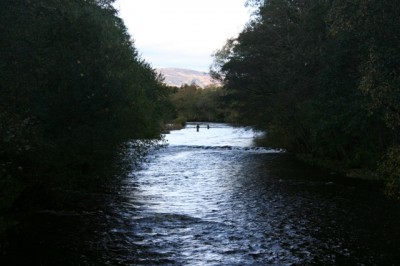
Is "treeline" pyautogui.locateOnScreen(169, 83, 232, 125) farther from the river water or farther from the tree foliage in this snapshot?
the river water

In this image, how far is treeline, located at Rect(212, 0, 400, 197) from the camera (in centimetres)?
1691

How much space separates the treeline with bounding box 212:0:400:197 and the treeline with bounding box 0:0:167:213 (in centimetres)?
1192

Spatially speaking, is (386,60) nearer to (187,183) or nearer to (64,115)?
(64,115)

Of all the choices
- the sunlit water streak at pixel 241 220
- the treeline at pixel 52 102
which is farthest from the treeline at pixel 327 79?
the treeline at pixel 52 102

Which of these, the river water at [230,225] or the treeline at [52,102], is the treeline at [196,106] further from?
the treeline at [52,102]

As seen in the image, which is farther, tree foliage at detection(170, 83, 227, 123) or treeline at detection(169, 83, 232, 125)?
tree foliage at detection(170, 83, 227, 123)

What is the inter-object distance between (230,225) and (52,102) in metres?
9.80

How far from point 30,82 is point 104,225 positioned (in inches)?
267

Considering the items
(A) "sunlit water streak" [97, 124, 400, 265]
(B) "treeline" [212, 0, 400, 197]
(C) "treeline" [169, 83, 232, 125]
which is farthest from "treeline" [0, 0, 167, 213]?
(C) "treeline" [169, 83, 232, 125]

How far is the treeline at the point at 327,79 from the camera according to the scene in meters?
16.9

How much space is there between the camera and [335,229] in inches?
695

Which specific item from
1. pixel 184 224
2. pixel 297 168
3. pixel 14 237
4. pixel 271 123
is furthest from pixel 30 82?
pixel 271 123

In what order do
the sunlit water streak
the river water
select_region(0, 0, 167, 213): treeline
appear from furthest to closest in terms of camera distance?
1. select_region(0, 0, 167, 213): treeline
2. the sunlit water streak
3. the river water

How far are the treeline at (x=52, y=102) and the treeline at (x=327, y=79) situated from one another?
1192 cm
